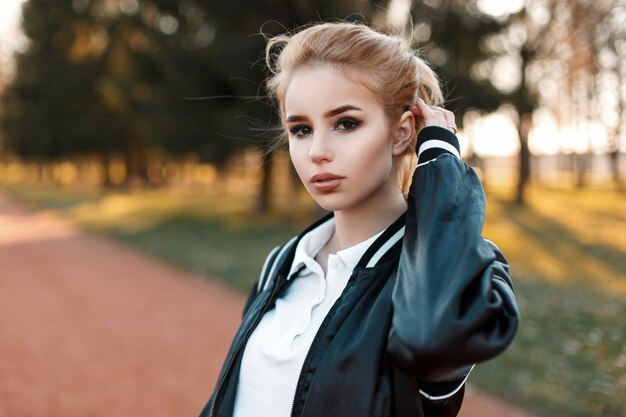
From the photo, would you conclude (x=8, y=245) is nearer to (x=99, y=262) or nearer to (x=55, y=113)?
(x=99, y=262)

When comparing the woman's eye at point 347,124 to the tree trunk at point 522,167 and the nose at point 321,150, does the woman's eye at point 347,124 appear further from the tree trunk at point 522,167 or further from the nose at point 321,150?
the tree trunk at point 522,167

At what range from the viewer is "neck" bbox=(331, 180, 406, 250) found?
5.24 feet

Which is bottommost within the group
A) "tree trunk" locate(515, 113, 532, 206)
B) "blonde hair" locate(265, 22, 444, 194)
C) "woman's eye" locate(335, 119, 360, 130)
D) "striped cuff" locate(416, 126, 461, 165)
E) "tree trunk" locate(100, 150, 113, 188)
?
"tree trunk" locate(100, 150, 113, 188)

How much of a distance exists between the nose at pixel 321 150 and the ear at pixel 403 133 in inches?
8.1

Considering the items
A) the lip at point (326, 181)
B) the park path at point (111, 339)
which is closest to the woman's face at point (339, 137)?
the lip at point (326, 181)

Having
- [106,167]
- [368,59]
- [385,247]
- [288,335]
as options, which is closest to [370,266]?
[385,247]

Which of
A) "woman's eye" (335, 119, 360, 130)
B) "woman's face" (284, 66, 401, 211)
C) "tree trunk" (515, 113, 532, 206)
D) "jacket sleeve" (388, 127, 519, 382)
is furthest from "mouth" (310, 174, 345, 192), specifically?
"tree trunk" (515, 113, 532, 206)

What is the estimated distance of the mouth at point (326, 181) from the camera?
1460 millimetres

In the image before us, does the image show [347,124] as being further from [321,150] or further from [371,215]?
[371,215]

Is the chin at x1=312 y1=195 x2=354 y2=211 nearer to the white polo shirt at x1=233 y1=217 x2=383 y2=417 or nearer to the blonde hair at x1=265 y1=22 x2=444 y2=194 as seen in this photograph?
the white polo shirt at x1=233 y1=217 x2=383 y2=417

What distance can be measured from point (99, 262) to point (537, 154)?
20685 millimetres

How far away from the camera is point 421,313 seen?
1133 millimetres

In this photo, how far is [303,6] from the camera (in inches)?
466

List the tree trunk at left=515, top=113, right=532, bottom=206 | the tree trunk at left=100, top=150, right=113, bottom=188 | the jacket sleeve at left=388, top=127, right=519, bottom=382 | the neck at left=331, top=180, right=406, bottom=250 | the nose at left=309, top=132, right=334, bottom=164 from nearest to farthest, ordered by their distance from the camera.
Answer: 1. the jacket sleeve at left=388, top=127, right=519, bottom=382
2. the nose at left=309, top=132, right=334, bottom=164
3. the neck at left=331, top=180, right=406, bottom=250
4. the tree trunk at left=515, top=113, right=532, bottom=206
5. the tree trunk at left=100, top=150, right=113, bottom=188
